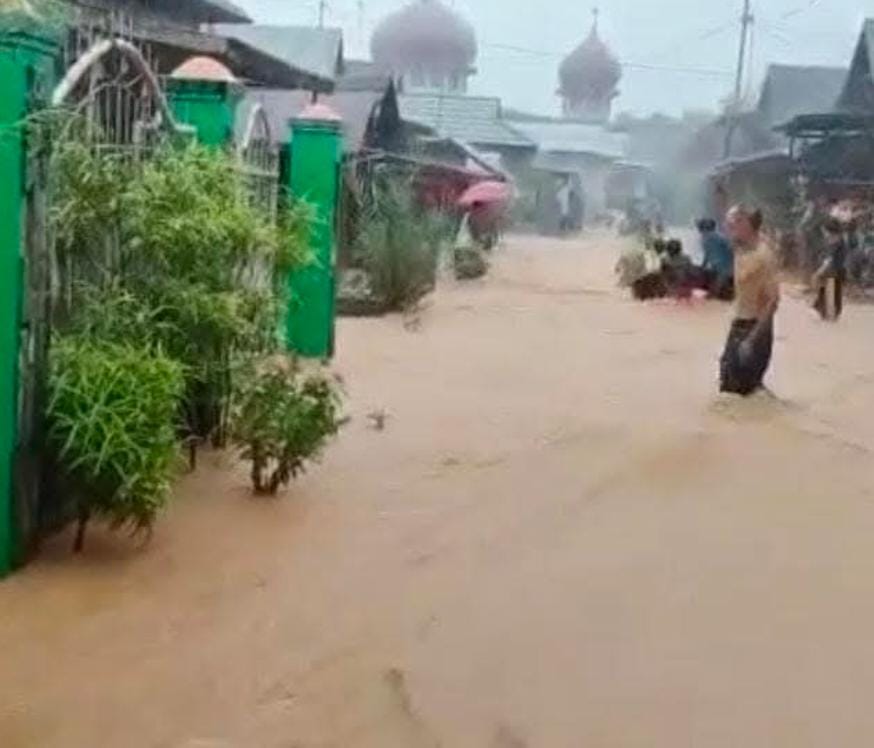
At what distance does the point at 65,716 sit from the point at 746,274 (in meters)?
7.55

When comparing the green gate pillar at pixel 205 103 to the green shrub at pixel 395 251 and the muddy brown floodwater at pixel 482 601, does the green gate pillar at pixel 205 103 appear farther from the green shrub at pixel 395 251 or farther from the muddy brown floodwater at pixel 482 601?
the green shrub at pixel 395 251

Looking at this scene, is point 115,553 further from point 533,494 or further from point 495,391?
point 495,391

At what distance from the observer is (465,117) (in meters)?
55.9

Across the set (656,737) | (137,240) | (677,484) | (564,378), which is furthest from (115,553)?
(564,378)

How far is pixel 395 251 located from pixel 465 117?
38348 millimetres

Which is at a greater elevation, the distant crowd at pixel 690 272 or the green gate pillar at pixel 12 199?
the green gate pillar at pixel 12 199

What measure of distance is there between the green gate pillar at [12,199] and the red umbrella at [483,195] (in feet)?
86.9

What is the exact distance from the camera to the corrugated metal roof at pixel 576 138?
234 feet

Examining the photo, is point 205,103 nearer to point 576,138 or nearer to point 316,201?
point 316,201

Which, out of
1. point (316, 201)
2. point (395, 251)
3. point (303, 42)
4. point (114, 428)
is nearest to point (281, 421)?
point (114, 428)

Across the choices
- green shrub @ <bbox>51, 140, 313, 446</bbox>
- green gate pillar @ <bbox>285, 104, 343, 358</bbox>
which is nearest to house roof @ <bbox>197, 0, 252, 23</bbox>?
green gate pillar @ <bbox>285, 104, 343, 358</bbox>

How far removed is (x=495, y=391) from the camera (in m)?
12.9

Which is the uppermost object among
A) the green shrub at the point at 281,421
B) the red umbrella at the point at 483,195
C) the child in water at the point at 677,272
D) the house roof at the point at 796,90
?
the house roof at the point at 796,90

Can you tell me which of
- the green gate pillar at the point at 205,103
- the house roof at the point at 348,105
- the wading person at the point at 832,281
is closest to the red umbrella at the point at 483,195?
the house roof at the point at 348,105
